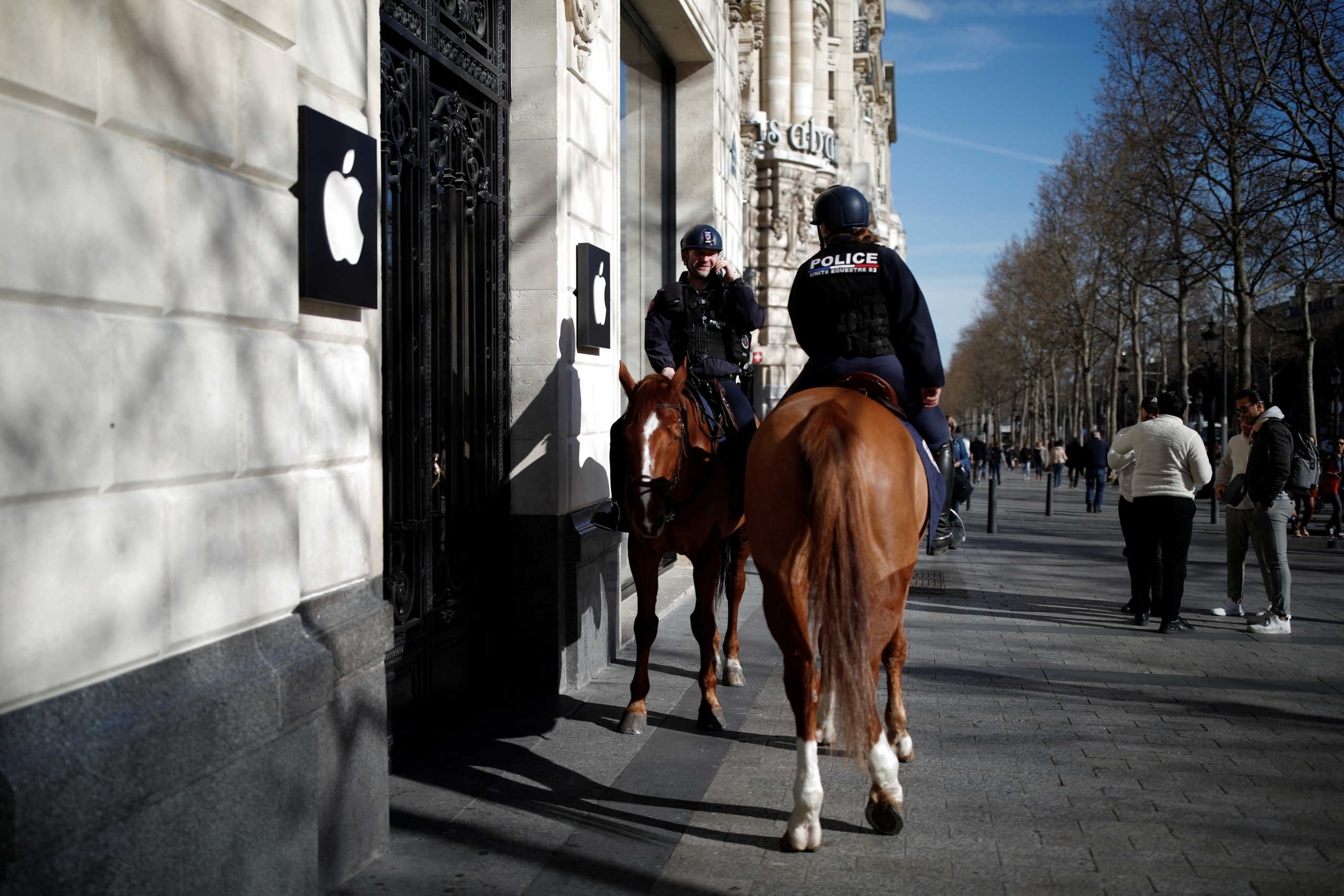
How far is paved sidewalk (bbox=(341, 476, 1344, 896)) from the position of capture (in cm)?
426

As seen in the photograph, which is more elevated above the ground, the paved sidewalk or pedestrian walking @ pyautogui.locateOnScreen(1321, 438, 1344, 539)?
pedestrian walking @ pyautogui.locateOnScreen(1321, 438, 1344, 539)

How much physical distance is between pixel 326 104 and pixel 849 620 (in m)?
2.82

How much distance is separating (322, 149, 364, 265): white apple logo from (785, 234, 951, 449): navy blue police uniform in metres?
2.21

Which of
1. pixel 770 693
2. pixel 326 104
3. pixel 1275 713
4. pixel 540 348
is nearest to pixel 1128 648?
pixel 1275 713

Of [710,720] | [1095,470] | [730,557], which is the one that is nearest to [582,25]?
[730,557]

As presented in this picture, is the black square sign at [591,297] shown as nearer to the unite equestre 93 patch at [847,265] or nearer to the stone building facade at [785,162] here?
the unite equestre 93 patch at [847,265]

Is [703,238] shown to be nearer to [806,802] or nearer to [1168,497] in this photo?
[806,802]

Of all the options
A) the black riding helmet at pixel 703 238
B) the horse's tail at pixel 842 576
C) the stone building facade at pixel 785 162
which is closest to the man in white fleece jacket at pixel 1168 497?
the black riding helmet at pixel 703 238

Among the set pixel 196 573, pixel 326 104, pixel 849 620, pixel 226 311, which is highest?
pixel 326 104

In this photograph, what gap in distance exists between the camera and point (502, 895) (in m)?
4.04

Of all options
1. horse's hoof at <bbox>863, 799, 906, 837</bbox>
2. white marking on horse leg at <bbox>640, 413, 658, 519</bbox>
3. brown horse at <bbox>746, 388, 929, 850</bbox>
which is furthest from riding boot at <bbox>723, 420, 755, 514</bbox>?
horse's hoof at <bbox>863, 799, 906, 837</bbox>

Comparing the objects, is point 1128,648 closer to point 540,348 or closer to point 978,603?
point 978,603

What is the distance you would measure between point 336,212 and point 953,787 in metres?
3.83

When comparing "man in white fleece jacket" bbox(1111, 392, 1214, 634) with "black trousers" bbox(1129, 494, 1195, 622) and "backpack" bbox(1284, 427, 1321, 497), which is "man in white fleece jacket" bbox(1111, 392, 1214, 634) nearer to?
"black trousers" bbox(1129, 494, 1195, 622)
